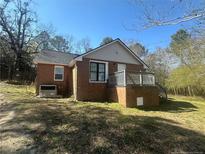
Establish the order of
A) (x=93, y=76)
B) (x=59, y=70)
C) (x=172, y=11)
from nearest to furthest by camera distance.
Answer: (x=172, y=11) → (x=93, y=76) → (x=59, y=70)

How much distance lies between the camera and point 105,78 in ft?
50.1

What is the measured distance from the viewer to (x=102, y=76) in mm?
15234

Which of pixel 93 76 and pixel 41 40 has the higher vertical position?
pixel 41 40

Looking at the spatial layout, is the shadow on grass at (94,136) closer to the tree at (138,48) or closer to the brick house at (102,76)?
the brick house at (102,76)

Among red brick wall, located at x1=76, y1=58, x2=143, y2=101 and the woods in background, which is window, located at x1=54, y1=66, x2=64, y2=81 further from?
the woods in background

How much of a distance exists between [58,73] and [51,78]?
2.58ft

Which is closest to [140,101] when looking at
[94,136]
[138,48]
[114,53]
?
[114,53]

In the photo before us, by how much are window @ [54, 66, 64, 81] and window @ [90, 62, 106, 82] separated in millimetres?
3601

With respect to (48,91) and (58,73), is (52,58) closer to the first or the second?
(58,73)

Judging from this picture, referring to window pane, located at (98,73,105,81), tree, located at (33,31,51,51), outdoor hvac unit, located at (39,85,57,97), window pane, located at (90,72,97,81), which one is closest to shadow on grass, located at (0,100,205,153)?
window pane, located at (90,72,97,81)

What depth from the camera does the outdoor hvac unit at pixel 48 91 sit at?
15525 millimetres

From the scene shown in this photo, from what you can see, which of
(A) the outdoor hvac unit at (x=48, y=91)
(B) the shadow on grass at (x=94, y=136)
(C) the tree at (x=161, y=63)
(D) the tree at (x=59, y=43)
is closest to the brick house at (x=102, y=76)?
(A) the outdoor hvac unit at (x=48, y=91)

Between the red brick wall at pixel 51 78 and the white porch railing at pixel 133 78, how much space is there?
4995 mm

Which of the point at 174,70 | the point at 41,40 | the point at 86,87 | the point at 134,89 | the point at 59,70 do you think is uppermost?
the point at 41,40
